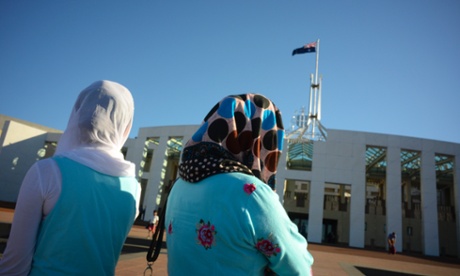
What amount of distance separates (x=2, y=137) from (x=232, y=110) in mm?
35914

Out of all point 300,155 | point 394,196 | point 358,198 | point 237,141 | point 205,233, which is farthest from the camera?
point 300,155

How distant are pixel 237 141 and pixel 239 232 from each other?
17.7 inches

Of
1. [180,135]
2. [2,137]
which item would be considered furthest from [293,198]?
[2,137]

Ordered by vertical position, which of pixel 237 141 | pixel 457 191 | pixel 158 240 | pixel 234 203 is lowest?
pixel 158 240

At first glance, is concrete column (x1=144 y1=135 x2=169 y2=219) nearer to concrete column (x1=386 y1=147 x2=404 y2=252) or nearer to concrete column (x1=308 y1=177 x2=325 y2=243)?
concrete column (x1=308 y1=177 x2=325 y2=243)

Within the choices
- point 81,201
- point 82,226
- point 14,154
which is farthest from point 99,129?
point 14,154

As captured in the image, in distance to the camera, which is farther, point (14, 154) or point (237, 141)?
point (14, 154)

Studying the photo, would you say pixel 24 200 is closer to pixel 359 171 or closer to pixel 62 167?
pixel 62 167

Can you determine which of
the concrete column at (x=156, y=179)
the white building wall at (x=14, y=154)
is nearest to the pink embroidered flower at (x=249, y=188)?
the concrete column at (x=156, y=179)

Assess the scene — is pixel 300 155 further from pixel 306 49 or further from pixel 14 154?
pixel 14 154

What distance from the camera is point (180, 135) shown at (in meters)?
28.9

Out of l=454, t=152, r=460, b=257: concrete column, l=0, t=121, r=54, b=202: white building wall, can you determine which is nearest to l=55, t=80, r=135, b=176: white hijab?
l=454, t=152, r=460, b=257: concrete column

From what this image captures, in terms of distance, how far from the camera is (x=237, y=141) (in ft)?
4.88

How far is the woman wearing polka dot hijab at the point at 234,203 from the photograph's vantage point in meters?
1.26
